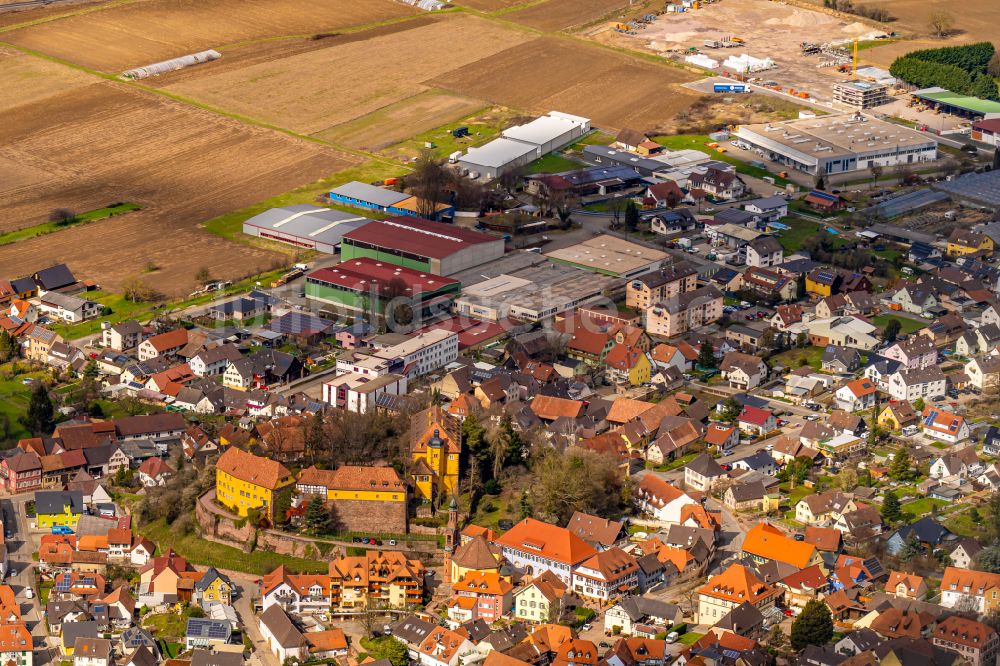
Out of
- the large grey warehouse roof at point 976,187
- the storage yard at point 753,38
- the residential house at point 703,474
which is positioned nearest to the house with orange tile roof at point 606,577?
the residential house at point 703,474

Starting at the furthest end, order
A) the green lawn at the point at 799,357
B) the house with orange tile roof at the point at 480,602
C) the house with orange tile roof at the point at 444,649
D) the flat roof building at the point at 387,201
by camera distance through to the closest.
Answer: the flat roof building at the point at 387,201 → the green lawn at the point at 799,357 → the house with orange tile roof at the point at 480,602 → the house with orange tile roof at the point at 444,649

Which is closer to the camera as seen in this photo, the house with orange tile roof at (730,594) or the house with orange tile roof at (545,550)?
the house with orange tile roof at (730,594)

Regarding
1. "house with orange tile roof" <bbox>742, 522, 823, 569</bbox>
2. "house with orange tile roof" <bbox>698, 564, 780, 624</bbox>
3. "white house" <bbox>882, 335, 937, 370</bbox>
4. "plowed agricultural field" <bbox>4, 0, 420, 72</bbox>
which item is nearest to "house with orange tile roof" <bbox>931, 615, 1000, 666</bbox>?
"house with orange tile roof" <bbox>698, 564, 780, 624</bbox>

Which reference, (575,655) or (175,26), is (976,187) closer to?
(575,655)

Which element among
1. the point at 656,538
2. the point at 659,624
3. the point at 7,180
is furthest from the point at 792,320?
the point at 7,180

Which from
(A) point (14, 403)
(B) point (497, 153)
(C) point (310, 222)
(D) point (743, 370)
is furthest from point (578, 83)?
(A) point (14, 403)

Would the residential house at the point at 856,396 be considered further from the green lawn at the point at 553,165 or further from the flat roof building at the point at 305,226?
the green lawn at the point at 553,165
